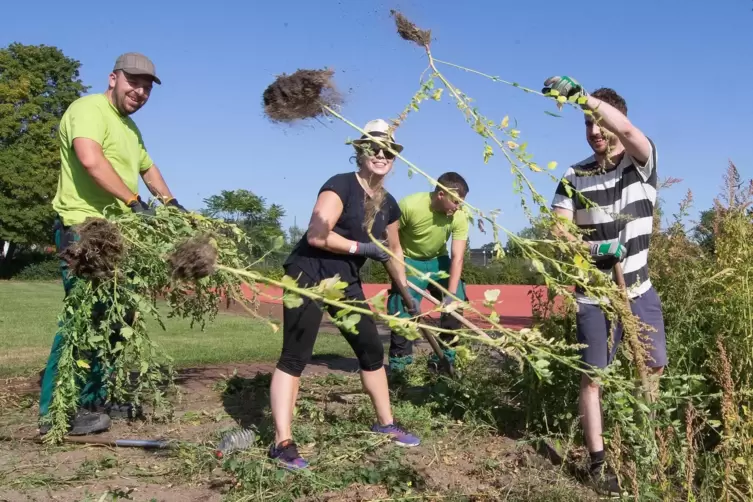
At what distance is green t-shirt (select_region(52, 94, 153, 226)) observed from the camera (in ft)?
12.8

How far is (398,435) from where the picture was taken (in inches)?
152

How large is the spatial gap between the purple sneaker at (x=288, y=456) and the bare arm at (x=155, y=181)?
1926 millimetres

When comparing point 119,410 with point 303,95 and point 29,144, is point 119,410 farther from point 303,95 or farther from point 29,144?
point 29,144

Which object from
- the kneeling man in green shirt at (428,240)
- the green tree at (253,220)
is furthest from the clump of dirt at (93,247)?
the kneeling man in green shirt at (428,240)

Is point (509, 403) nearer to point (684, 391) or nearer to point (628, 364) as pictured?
point (628, 364)

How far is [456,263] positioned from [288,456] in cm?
271

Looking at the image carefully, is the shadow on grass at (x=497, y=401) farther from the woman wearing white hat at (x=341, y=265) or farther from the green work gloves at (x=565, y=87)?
the green work gloves at (x=565, y=87)

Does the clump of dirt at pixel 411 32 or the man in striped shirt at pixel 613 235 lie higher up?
the clump of dirt at pixel 411 32

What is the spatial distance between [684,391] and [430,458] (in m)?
1.33

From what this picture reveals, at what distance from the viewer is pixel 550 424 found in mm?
3939

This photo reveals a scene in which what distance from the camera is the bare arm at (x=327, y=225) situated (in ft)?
11.5

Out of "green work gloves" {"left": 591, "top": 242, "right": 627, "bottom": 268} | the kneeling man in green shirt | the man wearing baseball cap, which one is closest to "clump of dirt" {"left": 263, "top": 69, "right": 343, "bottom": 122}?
the man wearing baseball cap

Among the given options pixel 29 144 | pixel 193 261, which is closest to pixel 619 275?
pixel 193 261

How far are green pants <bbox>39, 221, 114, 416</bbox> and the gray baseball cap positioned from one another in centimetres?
99
